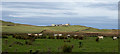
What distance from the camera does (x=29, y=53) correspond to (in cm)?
1538

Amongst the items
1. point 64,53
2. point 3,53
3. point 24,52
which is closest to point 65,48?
point 64,53

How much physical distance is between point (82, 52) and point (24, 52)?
12.1 feet

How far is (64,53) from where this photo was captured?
1533 centimetres

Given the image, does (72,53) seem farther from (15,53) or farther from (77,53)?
(15,53)

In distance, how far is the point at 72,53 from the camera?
50.7 feet

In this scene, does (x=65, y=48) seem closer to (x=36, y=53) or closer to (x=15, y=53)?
(x=36, y=53)

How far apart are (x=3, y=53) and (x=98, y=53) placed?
595 cm

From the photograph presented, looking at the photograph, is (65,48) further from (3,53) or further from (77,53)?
(3,53)

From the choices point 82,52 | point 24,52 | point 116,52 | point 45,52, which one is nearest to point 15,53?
point 24,52

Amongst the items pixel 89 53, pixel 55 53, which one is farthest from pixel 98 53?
pixel 55 53

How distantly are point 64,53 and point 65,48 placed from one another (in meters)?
0.50

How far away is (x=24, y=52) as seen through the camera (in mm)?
15812

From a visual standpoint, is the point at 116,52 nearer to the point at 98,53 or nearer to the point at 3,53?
the point at 98,53

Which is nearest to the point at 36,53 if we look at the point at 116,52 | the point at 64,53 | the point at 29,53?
the point at 29,53
